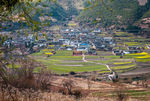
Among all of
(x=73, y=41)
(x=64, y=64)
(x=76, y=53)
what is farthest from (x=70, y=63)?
(x=73, y=41)

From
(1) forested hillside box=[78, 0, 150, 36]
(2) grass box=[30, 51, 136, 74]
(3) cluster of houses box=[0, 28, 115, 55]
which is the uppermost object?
(1) forested hillside box=[78, 0, 150, 36]

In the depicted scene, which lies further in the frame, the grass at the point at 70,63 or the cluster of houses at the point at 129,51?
the cluster of houses at the point at 129,51

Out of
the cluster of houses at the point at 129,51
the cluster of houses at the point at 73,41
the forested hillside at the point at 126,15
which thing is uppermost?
the forested hillside at the point at 126,15

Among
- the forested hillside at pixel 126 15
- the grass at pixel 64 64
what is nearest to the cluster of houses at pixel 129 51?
the grass at pixel 64 64

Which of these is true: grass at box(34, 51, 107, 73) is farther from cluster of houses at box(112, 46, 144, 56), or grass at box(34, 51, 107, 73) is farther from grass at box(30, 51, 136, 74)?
cluster of houses at box(112, 46, 144, 56)

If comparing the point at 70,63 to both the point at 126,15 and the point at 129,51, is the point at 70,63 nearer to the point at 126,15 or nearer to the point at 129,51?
the point at 129,51

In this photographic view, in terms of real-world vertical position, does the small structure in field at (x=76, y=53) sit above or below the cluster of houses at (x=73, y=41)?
below

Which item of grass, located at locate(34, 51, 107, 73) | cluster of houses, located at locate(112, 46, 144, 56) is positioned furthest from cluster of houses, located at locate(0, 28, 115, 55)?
grass, located at locate(34, 51, 107, 73)

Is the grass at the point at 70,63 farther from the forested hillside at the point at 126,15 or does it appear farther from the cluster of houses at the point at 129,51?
the forested hillside at the point at 126,15

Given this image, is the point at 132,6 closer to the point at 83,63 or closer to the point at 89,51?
the point at 89,51

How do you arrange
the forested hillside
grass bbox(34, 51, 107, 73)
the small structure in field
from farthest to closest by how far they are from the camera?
the forested hillside
the small structure in field
grass bbox(34, 51, 107, 73)

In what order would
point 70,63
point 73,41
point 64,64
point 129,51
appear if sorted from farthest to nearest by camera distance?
point 73,41
point 129,51
point 70,63
point 64,64

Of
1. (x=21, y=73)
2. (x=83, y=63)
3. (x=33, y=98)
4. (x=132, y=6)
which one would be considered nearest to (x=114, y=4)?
(x=132, y=6)
